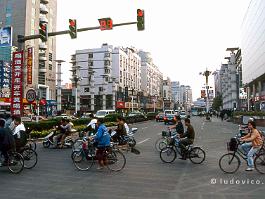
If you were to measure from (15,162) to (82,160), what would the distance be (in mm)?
2147

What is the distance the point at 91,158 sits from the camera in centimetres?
1141

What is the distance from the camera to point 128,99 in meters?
102

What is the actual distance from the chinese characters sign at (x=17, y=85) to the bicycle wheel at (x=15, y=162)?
8.16m

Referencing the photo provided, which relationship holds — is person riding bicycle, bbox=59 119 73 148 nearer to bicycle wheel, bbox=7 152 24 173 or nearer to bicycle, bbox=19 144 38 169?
bicycle, bbox=19 144 38 169

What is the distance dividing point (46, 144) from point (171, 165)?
28.2 ft

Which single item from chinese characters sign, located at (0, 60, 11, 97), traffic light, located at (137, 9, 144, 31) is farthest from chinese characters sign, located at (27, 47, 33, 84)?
traffic light, located at (137, 9, 144, 31)

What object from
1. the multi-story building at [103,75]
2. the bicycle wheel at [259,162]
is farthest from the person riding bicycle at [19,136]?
the multi-story building at [103,75]

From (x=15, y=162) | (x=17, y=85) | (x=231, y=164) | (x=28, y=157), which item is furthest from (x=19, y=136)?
(x=17, y=85)

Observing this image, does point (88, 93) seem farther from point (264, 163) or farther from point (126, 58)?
point (264, 163)

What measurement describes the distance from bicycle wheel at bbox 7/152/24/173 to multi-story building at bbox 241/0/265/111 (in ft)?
164

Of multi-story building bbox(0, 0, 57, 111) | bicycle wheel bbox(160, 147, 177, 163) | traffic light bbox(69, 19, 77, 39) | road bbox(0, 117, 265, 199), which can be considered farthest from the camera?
multi-story building bbox(0, 0, 57, 111)

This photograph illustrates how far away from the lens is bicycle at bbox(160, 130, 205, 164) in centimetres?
1265

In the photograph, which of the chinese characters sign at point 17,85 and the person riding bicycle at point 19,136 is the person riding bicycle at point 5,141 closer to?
the person riding bicycle at point 19,136

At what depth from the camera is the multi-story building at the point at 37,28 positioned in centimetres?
6506
